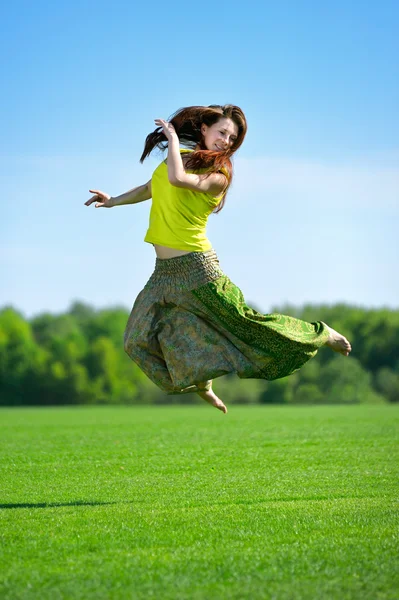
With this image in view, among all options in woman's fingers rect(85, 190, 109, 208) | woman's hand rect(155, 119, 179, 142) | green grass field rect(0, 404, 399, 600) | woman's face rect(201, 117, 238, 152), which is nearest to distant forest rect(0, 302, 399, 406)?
green grass field rect(0, 404, 399, 600)

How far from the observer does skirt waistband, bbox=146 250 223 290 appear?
6844 mm

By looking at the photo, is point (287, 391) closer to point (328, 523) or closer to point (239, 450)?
point (239, 450)

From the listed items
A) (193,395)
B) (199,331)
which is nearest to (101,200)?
(199,331)

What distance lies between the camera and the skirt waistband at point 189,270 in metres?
6.84

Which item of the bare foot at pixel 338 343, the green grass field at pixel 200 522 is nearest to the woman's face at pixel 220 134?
the bare foot at pixel 338 343

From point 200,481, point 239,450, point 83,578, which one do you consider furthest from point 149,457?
point 83,578

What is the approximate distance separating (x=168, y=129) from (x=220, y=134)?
1.86 ft

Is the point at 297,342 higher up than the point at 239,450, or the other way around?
the point at 297,342

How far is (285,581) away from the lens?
436 centimetres

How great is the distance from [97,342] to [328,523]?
68.8m

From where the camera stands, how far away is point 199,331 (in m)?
6.93

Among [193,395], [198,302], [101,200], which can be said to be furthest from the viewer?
[193,395]

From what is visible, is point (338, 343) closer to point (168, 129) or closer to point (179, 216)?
point (179, 216)

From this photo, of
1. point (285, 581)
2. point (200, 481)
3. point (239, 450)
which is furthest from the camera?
point (239, 450)
